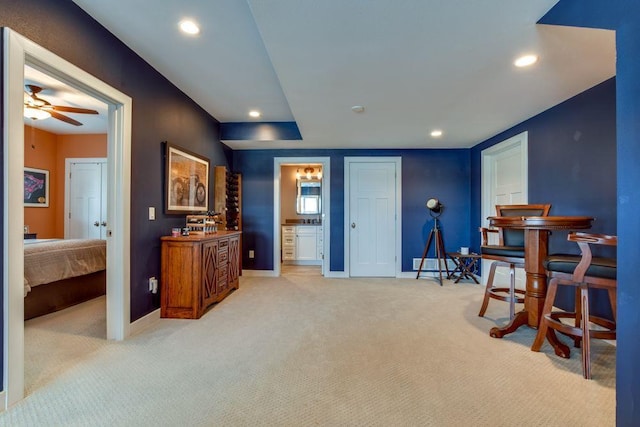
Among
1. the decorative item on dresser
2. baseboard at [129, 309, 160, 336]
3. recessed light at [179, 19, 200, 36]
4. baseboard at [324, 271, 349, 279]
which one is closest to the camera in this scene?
recessed light at [179, 19, 200, 36]

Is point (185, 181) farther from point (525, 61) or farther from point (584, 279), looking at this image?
point (584, 279)

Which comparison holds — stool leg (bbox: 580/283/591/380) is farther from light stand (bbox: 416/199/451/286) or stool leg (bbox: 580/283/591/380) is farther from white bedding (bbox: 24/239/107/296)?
white bedding (bbox: 24/239/107/296)

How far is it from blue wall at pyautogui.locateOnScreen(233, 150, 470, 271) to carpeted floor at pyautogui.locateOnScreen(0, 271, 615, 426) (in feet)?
6.30

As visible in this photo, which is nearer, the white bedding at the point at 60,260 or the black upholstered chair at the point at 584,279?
the black upholstered chair at the point at 584,279

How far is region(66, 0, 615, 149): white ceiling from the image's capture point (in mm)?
1669

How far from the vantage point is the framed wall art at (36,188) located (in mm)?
4590

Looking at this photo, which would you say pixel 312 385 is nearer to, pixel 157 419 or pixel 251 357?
pixel 251 357

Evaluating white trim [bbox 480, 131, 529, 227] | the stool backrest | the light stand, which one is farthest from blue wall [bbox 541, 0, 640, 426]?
the light stand

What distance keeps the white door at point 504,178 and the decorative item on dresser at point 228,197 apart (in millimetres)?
3842

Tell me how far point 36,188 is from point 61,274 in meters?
2.82

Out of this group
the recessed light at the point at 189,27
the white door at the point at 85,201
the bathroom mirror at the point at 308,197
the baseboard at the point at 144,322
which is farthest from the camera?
the bathroom mirror at the point at 308,197

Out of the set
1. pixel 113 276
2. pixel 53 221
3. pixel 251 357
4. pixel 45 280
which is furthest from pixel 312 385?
pixel 53 221

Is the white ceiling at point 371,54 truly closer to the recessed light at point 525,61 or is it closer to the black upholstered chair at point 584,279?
the recessed light at point 525,61

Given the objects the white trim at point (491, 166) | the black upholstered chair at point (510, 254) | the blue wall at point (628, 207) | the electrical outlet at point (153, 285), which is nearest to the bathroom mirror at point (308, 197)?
the white trim at point (491, 166)
